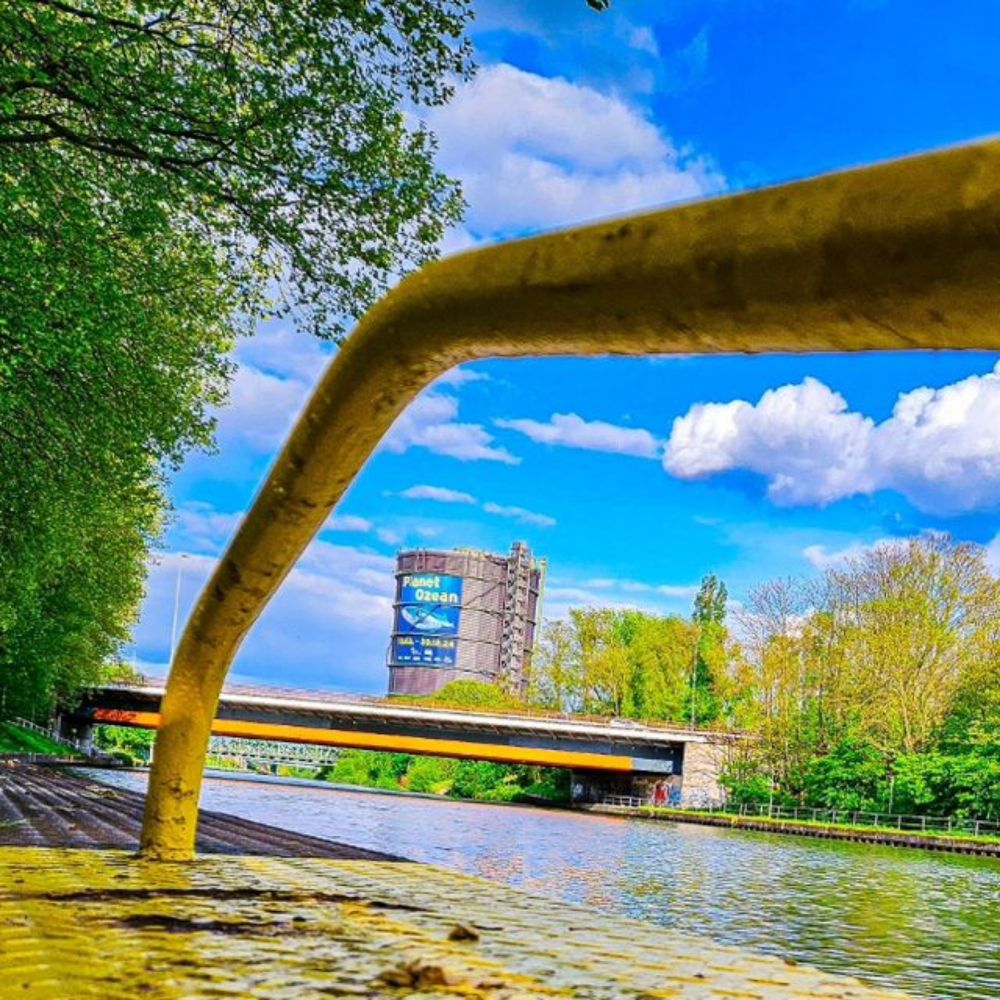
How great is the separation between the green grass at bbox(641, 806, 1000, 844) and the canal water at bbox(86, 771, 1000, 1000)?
346cm

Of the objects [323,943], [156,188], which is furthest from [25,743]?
[323,943]

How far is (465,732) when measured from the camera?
6431 cm

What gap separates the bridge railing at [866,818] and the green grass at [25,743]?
33860 millimetres

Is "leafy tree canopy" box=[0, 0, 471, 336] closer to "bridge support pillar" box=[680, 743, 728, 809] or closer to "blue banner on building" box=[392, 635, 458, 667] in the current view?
"bridge support pillar" box=[680, 743, 728, 809]

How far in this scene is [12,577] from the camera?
19438 millimetres

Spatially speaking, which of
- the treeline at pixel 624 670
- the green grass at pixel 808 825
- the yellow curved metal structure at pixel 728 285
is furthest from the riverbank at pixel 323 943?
the treeline at pixel 624 670

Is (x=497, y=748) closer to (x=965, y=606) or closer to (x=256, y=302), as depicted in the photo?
(x=965, y=606)

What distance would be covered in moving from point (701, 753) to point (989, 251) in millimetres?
63193

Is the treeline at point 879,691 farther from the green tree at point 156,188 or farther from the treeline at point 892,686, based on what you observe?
the green tree at point 156,188

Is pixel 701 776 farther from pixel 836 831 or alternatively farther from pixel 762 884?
pixel 762 884

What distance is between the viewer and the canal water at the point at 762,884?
12.2m

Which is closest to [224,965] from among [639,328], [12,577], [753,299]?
[639,328]

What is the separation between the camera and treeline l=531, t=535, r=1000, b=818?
1784 inches

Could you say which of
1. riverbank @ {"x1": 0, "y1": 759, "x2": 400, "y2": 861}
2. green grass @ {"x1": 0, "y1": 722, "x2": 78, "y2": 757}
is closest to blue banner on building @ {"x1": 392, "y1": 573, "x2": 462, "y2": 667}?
green grass @ {"x1": 0, "y1": 722, "x2": 78, "y2": 757}
